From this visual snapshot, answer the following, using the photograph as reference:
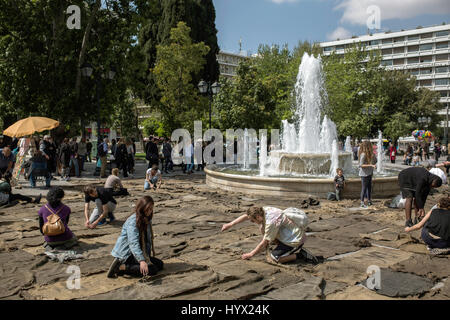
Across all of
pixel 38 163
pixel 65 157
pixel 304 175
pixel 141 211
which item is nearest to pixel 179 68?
pixel 65 157

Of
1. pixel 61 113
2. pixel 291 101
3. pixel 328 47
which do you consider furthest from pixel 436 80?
pixel 61 113

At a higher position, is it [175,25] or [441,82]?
[441,82]

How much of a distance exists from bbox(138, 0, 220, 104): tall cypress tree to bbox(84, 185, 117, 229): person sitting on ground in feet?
101

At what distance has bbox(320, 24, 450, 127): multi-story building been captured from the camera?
77625 mm

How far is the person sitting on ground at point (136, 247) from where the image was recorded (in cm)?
484

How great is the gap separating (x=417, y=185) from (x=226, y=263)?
13.3 ft

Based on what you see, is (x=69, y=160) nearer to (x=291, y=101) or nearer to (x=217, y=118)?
(x=217, y=118)

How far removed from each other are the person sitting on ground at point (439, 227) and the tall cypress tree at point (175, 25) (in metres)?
33.2

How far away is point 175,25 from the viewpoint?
3875cm

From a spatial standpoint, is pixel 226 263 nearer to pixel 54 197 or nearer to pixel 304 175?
pixel 54 197

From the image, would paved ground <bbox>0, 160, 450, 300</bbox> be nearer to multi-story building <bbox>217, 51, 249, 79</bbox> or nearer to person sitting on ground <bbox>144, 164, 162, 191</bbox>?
person sitting on ground <bbox>144, 164, 162, 191</bbox>

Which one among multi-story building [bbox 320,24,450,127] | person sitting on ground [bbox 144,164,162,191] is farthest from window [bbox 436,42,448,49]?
person sitting on ground [bbox 144,164,162,191]

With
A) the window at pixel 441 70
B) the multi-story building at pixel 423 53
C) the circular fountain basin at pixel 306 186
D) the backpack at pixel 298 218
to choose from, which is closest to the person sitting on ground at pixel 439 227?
the backpack at pixel 298 218

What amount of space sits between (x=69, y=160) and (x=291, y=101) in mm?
25172
